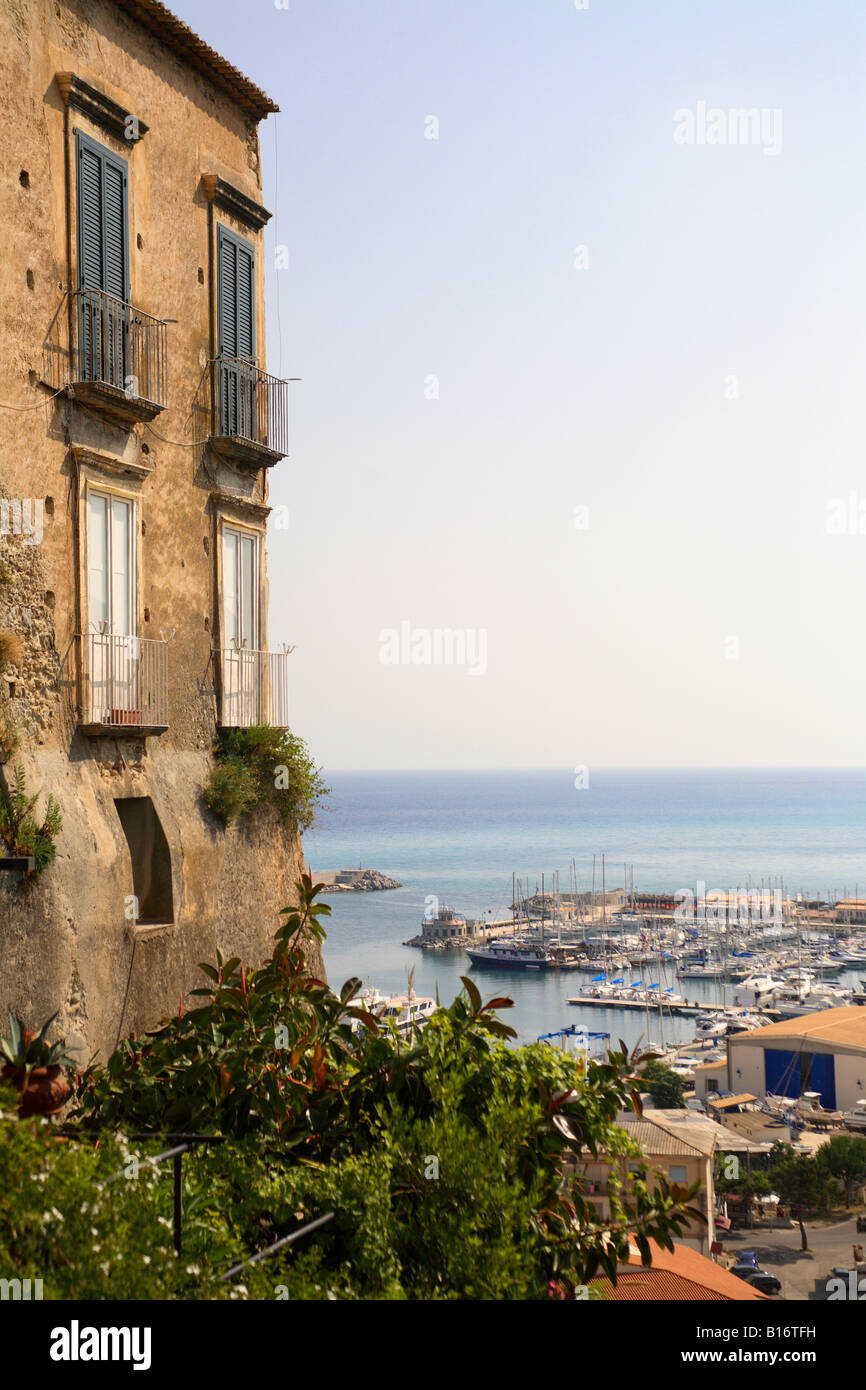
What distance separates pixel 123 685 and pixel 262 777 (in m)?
2.51

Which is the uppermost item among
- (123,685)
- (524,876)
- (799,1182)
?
(123,685)

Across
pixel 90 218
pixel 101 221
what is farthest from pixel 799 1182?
pixel 90 218

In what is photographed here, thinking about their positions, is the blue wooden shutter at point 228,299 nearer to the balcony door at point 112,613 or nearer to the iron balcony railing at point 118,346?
the iron balcony railing at point 118,346

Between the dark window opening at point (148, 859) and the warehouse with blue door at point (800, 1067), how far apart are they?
4993cm

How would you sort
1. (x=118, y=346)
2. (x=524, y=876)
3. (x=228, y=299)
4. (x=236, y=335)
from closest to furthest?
1. (x=118, y=346)
2. (x=228, y=299)
3. (x=236, y=335)
4. (x=524, y=876)

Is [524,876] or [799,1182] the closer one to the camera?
[799,1182]

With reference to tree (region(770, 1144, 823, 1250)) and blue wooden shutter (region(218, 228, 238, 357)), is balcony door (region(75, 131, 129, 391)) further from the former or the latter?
tree (region(770, 1144, 823, 1250))

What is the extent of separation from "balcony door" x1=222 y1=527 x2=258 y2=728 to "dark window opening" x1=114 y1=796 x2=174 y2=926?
1.55 metres

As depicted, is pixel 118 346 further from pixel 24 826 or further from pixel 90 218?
pixel 24 826

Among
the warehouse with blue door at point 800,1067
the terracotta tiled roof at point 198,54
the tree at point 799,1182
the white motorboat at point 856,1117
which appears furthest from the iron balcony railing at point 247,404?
the warehouse with blue door at point 800,1067

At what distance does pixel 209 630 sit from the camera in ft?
41.6

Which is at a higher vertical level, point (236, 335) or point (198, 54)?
point (198, 54)

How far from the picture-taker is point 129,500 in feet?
37.1
